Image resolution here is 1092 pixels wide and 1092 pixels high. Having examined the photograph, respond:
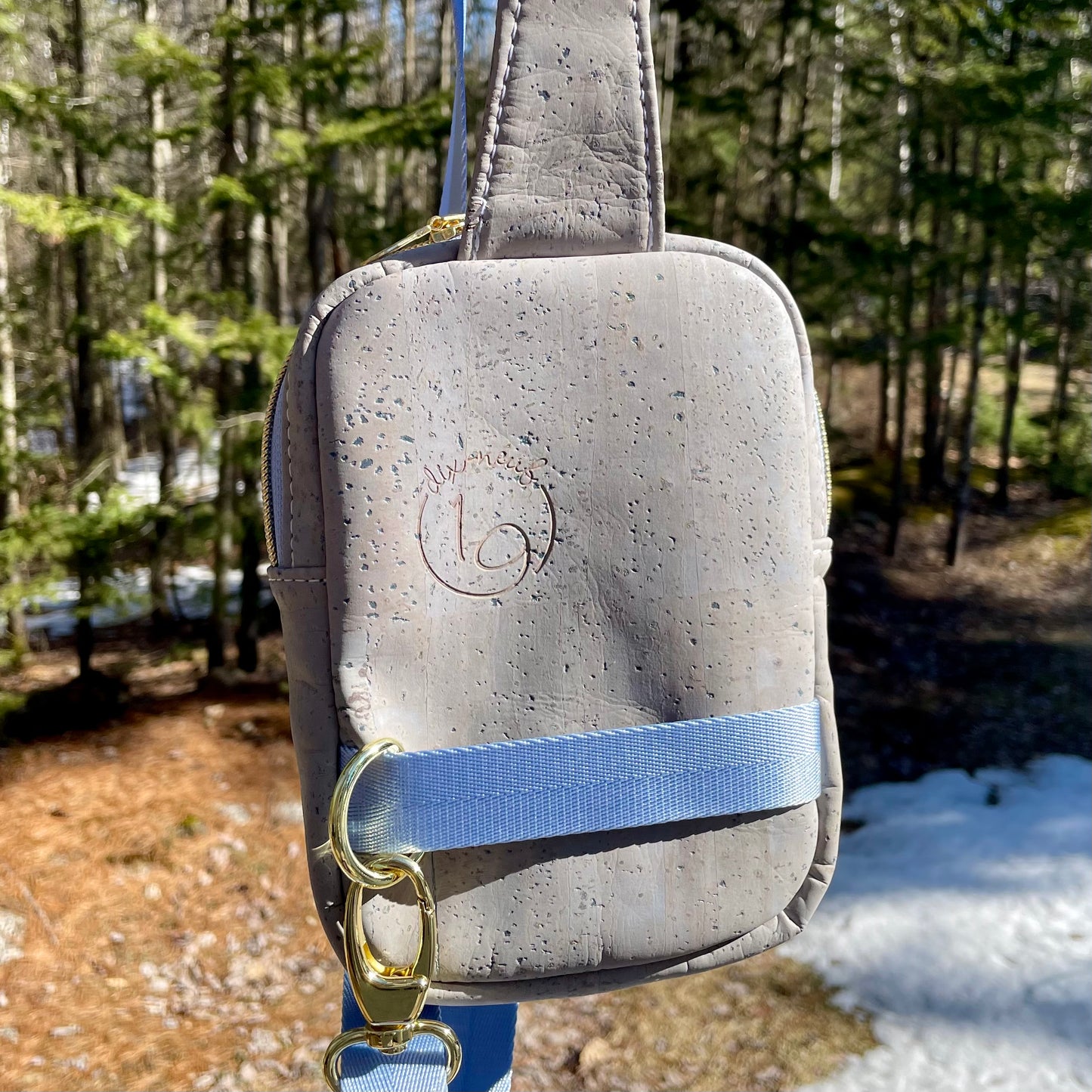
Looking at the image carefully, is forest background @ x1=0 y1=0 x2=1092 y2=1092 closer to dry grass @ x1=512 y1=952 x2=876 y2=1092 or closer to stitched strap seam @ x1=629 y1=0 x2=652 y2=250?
dry grass @ x1=512 y1=952 x2=876 y2=1092

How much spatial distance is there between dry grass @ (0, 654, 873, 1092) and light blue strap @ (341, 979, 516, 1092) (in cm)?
216

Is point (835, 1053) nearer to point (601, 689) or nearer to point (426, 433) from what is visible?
point (601, 689)

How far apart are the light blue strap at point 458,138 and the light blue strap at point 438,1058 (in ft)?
2.51

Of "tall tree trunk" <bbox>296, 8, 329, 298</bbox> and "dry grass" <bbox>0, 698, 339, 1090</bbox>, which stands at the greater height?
"tall tree trunk" <bbox>296, 8, 329, 298</bbox>

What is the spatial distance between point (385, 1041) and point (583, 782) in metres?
0.27

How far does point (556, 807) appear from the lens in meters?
0.78

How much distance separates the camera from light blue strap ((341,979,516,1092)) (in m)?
0.81

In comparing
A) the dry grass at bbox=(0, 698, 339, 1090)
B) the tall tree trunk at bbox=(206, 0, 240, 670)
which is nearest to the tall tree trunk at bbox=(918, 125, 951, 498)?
the tall tree trunk at bbox=(206, 0, 240, 670)

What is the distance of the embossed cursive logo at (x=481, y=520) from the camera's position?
2.54 feet

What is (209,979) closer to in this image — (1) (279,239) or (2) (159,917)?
(2) (159,917)

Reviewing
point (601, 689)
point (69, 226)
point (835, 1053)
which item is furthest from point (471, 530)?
point (69, 226)

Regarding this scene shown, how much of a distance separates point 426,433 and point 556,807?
0.34 meters

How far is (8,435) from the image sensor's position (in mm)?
5480

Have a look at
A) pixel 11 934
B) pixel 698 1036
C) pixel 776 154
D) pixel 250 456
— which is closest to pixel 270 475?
pixel 698 1036
